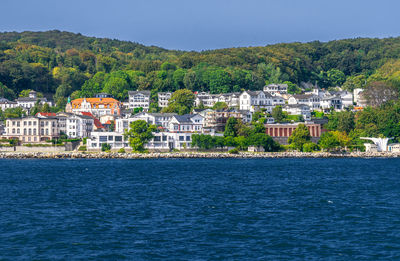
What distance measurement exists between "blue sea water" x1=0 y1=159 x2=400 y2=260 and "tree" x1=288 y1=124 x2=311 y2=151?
95.0ft

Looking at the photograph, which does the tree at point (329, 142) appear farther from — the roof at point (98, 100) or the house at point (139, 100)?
the roof at point (98, 100)

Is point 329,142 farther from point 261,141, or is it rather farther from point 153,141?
point 153,141

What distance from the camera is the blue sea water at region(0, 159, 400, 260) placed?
75.5 ft

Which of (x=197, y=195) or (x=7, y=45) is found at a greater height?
(x=7, y=45)

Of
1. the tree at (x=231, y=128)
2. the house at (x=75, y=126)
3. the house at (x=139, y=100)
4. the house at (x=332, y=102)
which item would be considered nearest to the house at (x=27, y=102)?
the house at (x=139, y=100)

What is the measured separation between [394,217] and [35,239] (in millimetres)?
17114

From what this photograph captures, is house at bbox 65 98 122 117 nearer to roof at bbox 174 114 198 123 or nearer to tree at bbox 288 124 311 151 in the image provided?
roof at bbox 174 114 198 123

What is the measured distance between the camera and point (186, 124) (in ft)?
281

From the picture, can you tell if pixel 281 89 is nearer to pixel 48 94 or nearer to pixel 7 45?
pixel 48 94

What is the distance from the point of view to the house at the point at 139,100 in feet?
349

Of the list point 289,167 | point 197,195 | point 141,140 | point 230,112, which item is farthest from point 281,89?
point 197,195

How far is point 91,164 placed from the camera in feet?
221

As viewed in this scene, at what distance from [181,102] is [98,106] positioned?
49.5 feet

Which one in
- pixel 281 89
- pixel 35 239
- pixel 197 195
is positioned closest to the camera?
pixel 35 239
